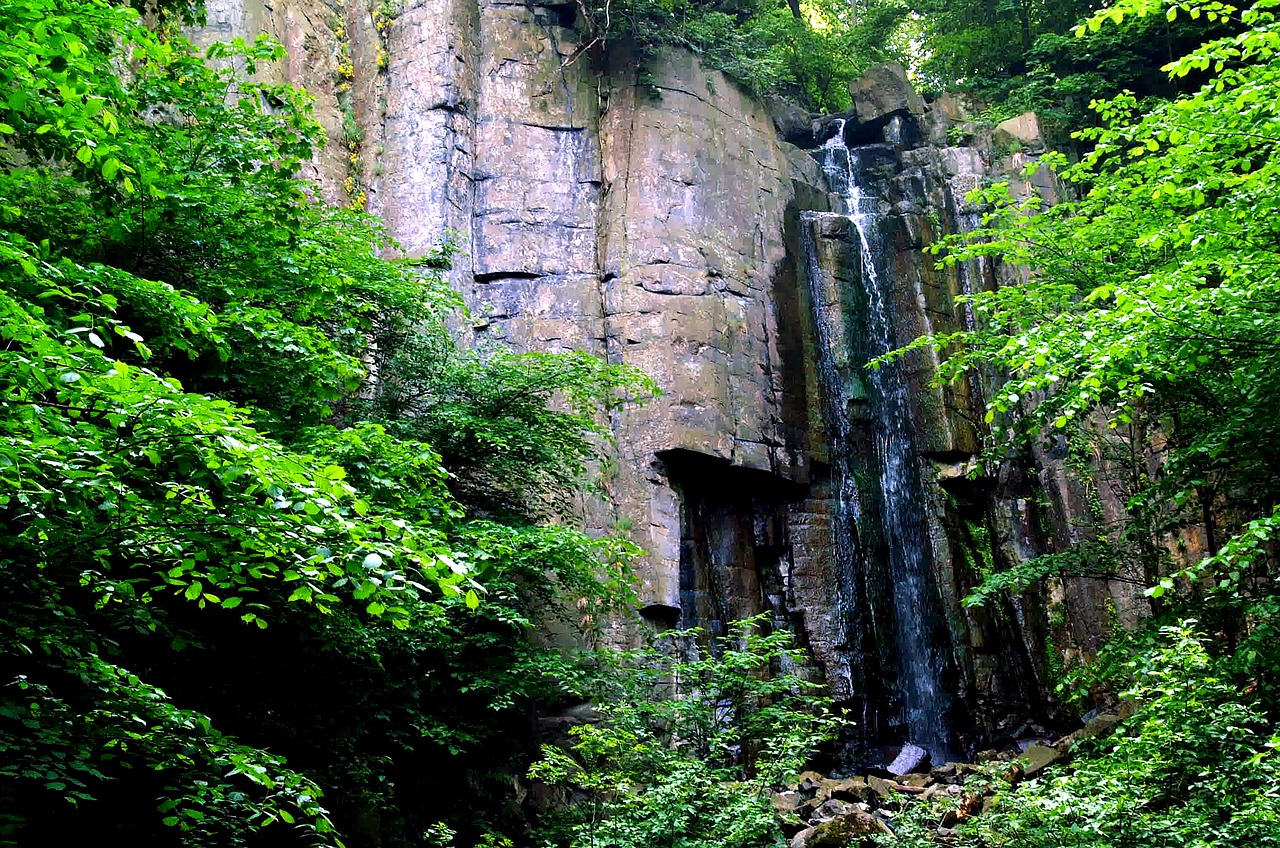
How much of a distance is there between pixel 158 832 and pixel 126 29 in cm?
610

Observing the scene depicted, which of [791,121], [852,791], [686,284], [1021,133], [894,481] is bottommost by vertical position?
[852,791]

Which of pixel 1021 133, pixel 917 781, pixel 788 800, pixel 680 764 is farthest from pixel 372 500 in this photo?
pixel 1021 133

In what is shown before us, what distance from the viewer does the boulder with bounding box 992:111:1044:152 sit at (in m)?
20.1

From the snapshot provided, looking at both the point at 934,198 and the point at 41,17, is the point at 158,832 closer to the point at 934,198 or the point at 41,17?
the point at 41,17

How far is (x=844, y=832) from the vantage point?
10.7 meters

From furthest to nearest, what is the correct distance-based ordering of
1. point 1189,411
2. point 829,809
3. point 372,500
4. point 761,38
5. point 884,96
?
point 884,96 → point 761,38 → point 829,809 → point 1189,411 → point 372,500

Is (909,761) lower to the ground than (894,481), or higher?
lower

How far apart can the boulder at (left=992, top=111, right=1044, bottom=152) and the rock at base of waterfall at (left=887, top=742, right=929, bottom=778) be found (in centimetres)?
1211

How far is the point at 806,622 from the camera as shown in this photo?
16.6 m

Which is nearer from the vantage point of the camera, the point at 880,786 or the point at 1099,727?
the point at 1099,727

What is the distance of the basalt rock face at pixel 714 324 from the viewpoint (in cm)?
1625

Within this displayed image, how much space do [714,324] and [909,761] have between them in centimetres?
761

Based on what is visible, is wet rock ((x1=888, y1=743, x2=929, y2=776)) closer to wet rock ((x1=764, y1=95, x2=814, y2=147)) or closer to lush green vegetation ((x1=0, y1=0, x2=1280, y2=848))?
lush green vegetation ((x1=0, y1=0, x2=1280, y2=848))

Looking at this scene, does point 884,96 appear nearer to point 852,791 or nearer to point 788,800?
point 852,791
